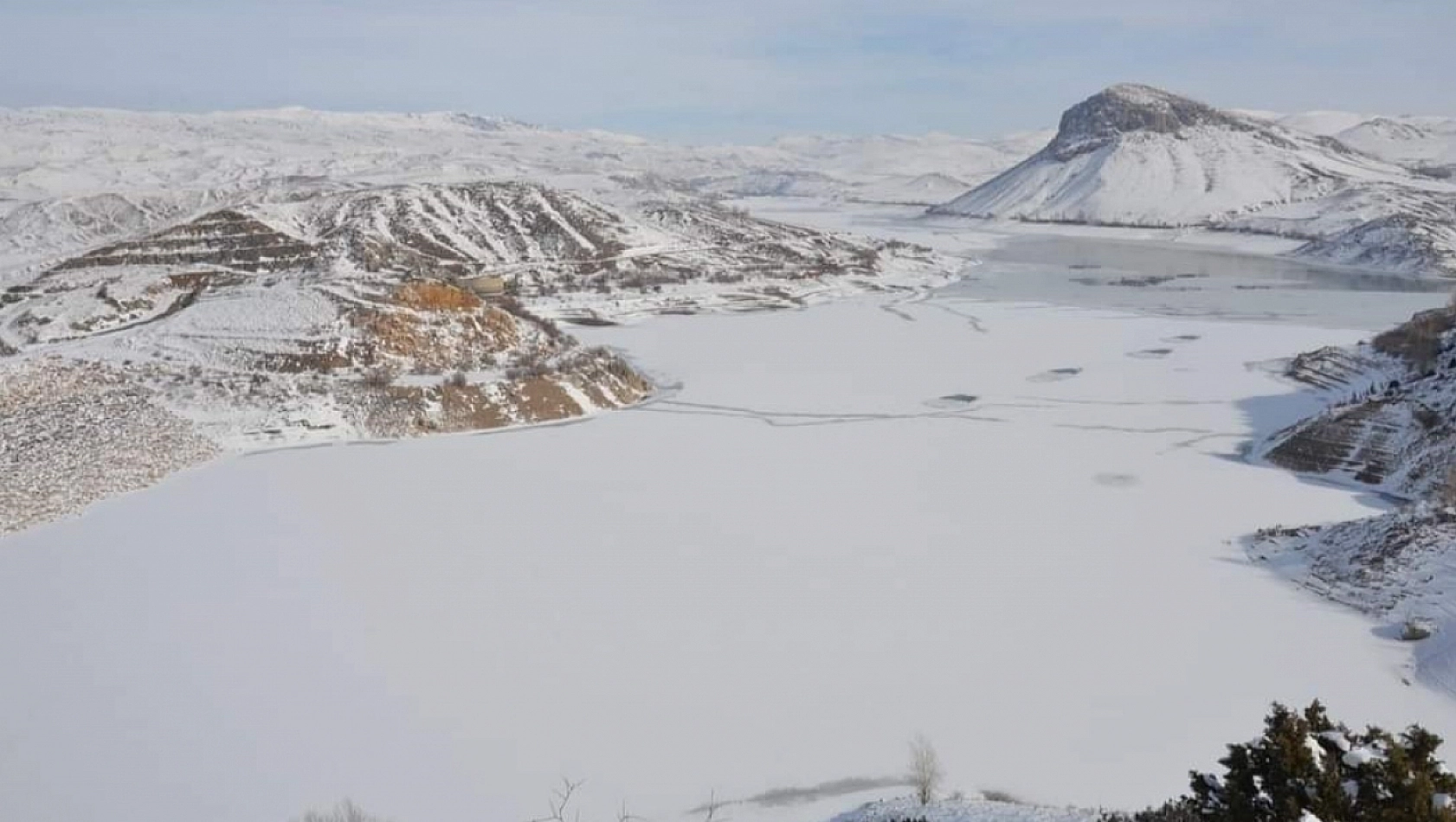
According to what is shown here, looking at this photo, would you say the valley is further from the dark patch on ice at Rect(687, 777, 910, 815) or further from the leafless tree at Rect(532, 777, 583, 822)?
the leafless tree at Rect(532, 777, 583, 822)

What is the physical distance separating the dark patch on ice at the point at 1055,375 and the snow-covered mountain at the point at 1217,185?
179 ft

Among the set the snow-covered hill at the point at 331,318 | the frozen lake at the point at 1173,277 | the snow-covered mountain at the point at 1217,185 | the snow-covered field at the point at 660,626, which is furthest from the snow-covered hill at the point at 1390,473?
the snow-covered mountain at the point at 1217,185

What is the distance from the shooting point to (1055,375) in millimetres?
37594

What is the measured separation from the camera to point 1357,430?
26953 millimetres

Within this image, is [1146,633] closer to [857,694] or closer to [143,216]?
[857,694]

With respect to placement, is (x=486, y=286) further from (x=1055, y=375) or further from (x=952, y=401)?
(x=1055, y=375)

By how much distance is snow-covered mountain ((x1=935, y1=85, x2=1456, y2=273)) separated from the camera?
288ft

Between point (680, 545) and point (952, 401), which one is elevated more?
point (952, 401)

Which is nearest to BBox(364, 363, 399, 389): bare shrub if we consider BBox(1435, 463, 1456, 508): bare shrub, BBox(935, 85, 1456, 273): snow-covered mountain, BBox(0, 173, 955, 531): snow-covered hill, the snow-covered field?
BBox(0, 173, 955, 531): snow-covered hill

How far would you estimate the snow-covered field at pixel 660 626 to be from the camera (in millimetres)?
12766

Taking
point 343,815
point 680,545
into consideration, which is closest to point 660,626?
point 680,545

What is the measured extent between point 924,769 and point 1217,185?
127312mm

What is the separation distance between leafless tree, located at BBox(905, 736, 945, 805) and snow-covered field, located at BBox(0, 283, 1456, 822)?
243mm

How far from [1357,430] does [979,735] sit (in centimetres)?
1936
